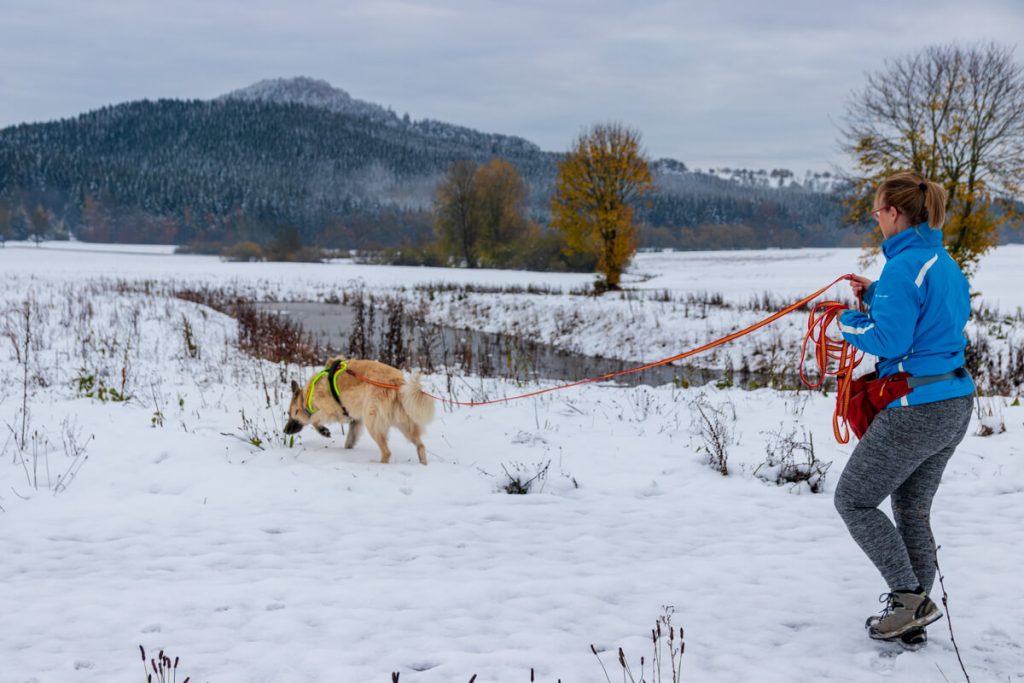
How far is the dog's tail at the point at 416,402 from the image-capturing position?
6008mm

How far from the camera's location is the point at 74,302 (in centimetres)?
1872

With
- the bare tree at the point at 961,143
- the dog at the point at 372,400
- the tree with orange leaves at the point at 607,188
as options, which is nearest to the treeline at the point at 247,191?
the tree with orange leaves at the point at 607,188

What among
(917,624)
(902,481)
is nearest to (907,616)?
(917,624)

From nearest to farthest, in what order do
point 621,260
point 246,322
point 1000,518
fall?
1. point 1000,518
2. point 246,322
3. point 621,260

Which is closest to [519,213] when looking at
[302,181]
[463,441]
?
[463,441]

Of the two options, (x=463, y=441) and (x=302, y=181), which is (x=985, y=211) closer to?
(x=463, y=441)

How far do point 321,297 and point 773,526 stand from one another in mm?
33392

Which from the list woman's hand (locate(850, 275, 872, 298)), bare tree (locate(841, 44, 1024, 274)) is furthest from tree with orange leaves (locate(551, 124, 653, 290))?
woman's hand (locate(850, 275, 872, 298))

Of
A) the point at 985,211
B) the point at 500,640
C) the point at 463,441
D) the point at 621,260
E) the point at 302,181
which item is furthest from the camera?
the point at 302,181

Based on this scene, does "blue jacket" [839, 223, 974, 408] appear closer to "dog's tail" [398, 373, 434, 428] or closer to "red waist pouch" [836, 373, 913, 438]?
"red waist pouch" [836, 373, 913, 438]

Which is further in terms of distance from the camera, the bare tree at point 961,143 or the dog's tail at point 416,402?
the bare tree at point 961,143

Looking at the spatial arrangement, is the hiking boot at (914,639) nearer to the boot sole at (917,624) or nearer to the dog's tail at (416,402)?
the boot sole at (917,624)

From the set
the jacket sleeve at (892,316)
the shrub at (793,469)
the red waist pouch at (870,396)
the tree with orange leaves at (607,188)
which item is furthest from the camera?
the tree with orange leaves at (607,188)

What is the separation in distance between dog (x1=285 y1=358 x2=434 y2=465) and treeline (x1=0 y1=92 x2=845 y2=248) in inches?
2224
